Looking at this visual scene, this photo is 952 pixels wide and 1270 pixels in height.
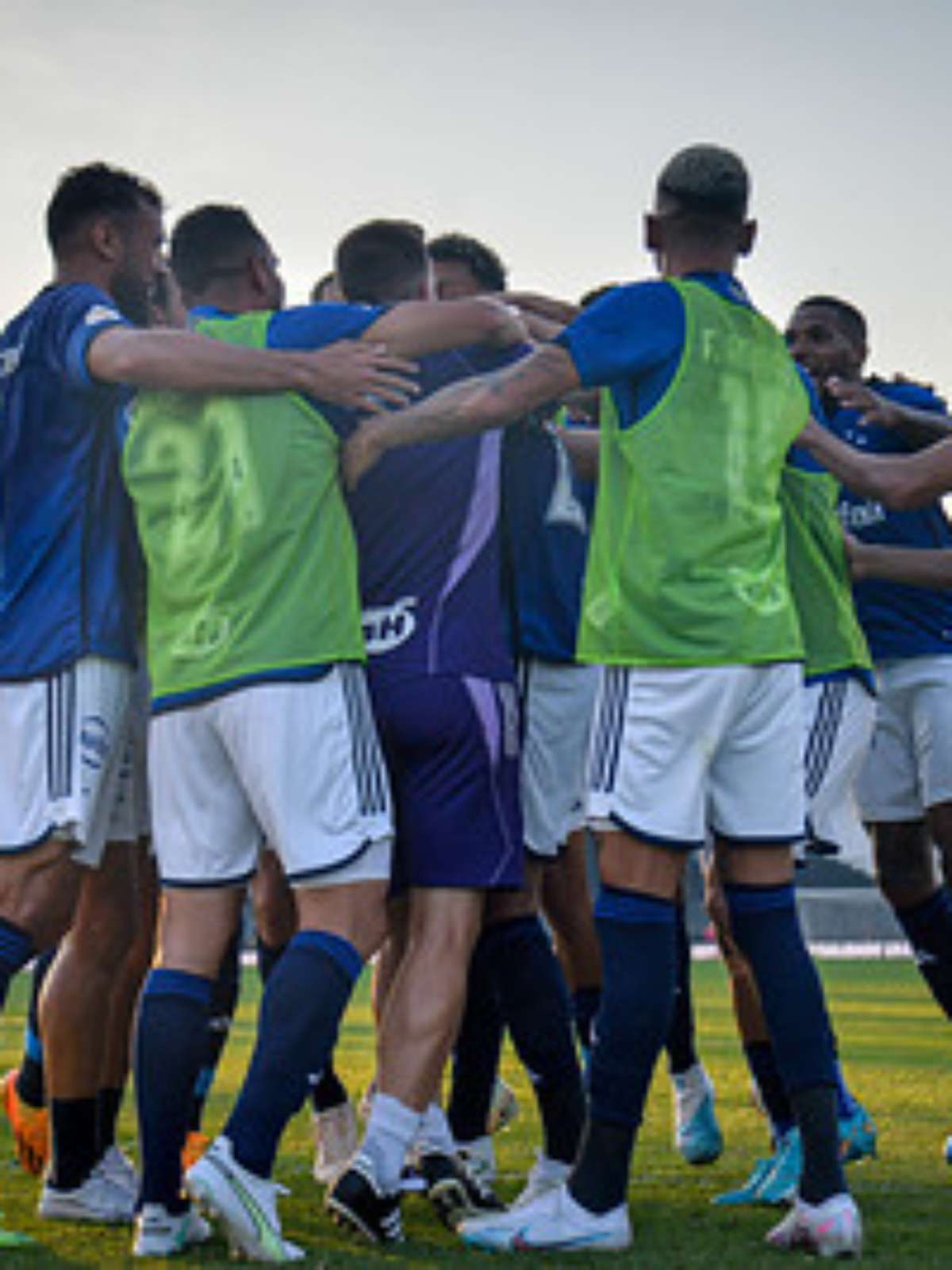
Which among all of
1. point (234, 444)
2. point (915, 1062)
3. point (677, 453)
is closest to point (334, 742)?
point (234, 444)

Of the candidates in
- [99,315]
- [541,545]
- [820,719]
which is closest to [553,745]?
[541,545]

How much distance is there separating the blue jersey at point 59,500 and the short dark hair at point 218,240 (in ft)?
1.03

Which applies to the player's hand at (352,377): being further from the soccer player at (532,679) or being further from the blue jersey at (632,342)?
the soccer player at (532,679)

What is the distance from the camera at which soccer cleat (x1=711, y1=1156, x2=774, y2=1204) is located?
5.60m

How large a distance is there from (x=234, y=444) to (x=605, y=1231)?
2.03m

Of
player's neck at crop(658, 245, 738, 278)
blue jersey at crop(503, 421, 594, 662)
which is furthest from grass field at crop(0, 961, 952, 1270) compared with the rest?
player's neck at crop(658, 245, 738, 278)

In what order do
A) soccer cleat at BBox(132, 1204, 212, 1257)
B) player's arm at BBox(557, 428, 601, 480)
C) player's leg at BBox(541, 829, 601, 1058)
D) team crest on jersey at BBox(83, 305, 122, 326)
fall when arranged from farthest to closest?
player's leg at BBox(541, 829, 601, 1058), player's arm at BBox(557, 428, 601, 480), team crest on jersey at BBox(83, 305, 122, 326), soccer cleat at BBox(132, 1204, 212, 1257)

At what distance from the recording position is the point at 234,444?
4859 millimetres

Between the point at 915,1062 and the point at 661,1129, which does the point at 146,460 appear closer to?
the point at 661,1129

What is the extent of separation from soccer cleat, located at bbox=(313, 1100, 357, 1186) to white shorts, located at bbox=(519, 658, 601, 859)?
1.03 metres

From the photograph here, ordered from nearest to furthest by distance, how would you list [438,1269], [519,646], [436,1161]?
[438,1269] → [436,1161] → [519,646]

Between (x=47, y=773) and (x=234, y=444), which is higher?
(x=234, y=444)

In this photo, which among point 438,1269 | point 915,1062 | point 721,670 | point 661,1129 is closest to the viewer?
point 438,1269

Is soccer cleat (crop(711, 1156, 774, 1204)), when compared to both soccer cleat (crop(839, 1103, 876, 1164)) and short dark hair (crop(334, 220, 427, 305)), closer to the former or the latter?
soccer cleat (crop(839, 1103, 876, 1164))
